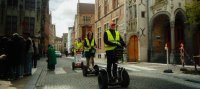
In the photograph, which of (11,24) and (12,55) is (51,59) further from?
(11,24)

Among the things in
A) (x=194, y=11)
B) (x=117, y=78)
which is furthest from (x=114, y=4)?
(x=117, y=78)

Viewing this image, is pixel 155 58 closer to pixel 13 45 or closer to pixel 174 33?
pixel 174 33

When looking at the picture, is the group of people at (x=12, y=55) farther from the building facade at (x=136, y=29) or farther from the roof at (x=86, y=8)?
the roof at (x=86, y=8)

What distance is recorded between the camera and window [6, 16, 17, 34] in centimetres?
3450

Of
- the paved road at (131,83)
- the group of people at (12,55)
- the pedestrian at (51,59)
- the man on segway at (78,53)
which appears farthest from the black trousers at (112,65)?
the pedestrian at (51,59)

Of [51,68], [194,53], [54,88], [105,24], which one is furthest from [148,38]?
[54,88]

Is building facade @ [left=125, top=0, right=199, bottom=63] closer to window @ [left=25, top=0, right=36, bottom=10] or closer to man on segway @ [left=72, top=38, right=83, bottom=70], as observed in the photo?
man on segway @ [left=72, top=38, right=83, bottom=70]

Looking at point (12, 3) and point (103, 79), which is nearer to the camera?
point (103, 79)

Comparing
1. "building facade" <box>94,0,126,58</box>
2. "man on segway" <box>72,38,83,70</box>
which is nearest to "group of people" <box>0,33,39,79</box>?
"man on segway" <box>72,38,83,70</box>

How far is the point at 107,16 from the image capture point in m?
37.3

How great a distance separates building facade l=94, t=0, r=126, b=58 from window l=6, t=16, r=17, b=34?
11.1 meters

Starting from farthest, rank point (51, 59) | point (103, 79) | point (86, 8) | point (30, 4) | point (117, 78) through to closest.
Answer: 1. point (86, 8)
2. point (30, 4)
3. point (51, 59)
4. point (117, 78)
5. point (103, 79)

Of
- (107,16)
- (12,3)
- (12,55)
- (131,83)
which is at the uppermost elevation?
(12,3)

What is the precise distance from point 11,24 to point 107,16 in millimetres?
12478
